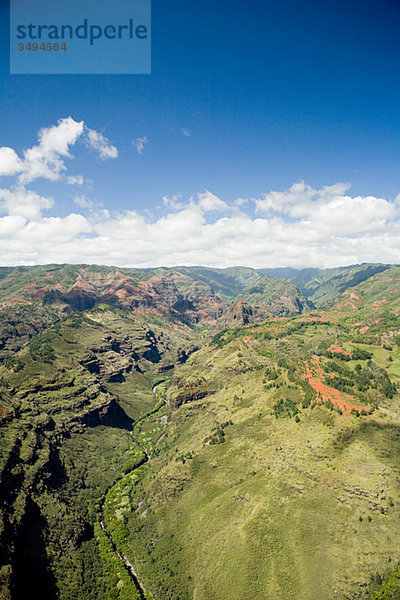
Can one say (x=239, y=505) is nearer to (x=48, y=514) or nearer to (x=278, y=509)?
(x=278, y=509)

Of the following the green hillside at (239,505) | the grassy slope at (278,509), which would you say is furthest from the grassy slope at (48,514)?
the grassy slope at (278,509)

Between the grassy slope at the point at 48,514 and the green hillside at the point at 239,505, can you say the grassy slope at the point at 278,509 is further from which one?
the grassy slope at the point at 48,514

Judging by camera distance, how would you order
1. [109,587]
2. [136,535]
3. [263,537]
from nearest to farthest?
[263,537], [109,587], [136,535]

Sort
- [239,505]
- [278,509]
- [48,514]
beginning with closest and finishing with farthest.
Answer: [278,509] < [239,505] < [48,514]

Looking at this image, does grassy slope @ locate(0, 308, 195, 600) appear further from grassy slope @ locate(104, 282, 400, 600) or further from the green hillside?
grassy slope @ locate(104, 282, 400, 600)

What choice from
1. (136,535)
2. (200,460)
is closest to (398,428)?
(200,460)

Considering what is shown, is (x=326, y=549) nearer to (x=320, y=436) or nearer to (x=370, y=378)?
(x=320, y=436)

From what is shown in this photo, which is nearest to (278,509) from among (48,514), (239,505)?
(239,505)

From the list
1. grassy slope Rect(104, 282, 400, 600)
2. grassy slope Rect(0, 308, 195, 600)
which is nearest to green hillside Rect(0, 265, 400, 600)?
grassy slope Rect(104, 282, 400, 600)

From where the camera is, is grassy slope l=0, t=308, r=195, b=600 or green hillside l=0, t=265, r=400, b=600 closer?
green hillside l=0, t=265, r=400, b=600

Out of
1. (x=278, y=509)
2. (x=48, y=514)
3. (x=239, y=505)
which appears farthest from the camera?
(x=48, y=514)

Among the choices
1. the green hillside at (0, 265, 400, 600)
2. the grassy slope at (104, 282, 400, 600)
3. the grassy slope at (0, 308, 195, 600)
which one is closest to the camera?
the grassy slope at (104, 282, 400, 600)
